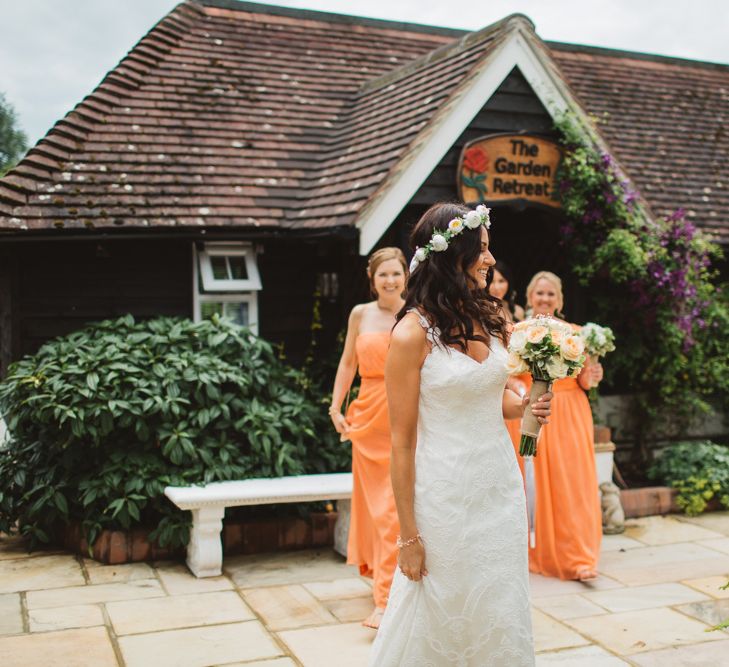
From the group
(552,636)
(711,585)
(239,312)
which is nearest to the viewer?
(552,636)

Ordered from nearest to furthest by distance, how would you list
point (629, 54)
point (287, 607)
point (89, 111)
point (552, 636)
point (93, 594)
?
point (552, 636)
point (287, 607)
point (93, 594)
point (89, 111)
point (629, 54)

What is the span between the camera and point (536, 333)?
331cm

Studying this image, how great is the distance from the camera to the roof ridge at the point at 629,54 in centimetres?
1323

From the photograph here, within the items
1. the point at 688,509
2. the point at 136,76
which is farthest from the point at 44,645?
the point at 136,76

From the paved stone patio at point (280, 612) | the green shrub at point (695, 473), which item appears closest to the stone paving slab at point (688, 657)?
the paved stone patio at point (280, 612)

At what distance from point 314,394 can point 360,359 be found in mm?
2263

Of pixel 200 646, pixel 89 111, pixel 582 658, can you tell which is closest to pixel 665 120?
pixel 89 111

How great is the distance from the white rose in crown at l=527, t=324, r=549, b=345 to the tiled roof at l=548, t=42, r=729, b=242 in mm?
6698

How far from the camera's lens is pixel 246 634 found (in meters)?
4.61

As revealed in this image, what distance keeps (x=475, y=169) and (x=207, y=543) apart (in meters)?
3.93

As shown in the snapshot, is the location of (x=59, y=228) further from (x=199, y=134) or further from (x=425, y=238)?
(x=425, y=238)

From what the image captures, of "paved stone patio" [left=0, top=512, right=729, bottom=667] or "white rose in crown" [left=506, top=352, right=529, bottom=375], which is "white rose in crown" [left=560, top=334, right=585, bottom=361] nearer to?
"white rose in crown" [left=506, top=352, right=529, bottom=375]

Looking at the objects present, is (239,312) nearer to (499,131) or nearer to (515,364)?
(499,131)

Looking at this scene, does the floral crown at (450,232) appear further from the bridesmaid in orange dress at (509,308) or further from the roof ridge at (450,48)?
the roof ridge at (450,48)
